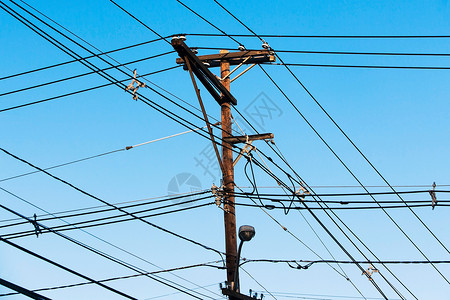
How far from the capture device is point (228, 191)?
41.3 feet

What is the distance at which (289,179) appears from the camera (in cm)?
1343

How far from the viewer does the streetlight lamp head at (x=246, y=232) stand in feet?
35.2

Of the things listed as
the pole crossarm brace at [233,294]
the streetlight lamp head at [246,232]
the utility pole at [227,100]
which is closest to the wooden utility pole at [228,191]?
the utility pole at [227,100]

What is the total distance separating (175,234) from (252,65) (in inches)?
181

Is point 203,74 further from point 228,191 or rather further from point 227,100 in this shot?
point 228,191

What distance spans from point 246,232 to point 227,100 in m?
3.75

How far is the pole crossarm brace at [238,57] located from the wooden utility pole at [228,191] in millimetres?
367

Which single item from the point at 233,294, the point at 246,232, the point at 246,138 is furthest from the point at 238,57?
the point at 233,294

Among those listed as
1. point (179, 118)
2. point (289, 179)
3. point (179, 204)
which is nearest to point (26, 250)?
point (179, 118)

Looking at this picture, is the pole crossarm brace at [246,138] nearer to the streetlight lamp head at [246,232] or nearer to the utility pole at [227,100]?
the utility pole at [227,100]

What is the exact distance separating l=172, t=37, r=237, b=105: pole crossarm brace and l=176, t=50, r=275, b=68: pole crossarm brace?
106 centimetres

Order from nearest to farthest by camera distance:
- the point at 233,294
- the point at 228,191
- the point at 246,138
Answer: the point at 233,294
the point at 228,191
the point at 246,138

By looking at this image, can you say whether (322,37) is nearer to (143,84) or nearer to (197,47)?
(197,47)

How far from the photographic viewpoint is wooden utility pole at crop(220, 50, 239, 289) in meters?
12.0
